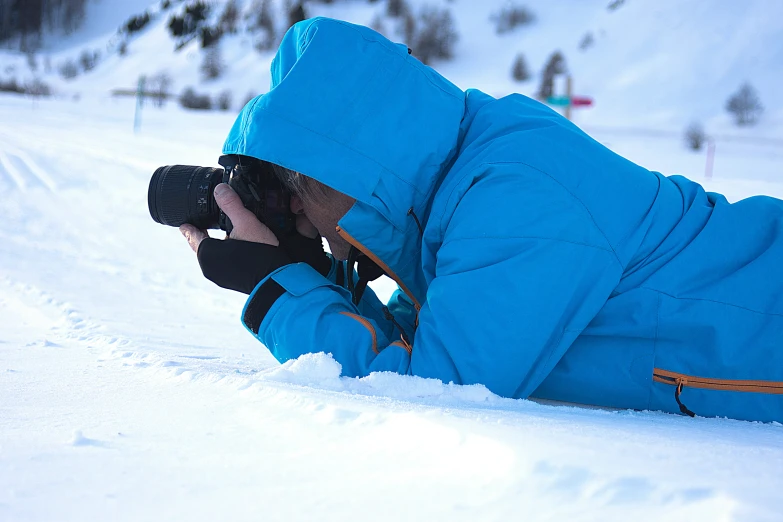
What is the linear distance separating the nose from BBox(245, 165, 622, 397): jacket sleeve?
396mm

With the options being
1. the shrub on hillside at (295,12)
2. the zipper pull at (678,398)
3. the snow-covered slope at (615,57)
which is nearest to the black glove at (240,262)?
the zipper pull at (678,398)

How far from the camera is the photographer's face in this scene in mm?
1421

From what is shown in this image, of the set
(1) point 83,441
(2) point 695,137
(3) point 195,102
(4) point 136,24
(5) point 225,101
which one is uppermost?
(4) point 136,24

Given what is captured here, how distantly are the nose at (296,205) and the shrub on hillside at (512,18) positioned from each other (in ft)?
62.2

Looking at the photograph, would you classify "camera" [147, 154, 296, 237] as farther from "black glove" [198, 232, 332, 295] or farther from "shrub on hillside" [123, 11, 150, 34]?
"shrub on hillside" [123, 11, 150, 34]

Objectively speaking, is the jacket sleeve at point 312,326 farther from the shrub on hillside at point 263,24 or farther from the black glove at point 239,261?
the shrub on hillside at point 263,24

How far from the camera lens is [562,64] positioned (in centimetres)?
1554

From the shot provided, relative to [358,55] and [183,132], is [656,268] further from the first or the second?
[183,132]

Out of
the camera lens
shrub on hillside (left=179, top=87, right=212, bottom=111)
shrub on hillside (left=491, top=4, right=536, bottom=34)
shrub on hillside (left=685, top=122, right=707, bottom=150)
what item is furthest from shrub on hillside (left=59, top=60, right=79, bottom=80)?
the camera lens

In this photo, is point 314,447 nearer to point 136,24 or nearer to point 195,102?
point 195,102

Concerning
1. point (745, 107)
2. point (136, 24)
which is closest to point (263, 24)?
point (136, 24)

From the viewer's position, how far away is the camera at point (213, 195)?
4.97ft

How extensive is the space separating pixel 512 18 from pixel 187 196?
63.3 ft

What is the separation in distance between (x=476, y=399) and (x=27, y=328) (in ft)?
4.34
